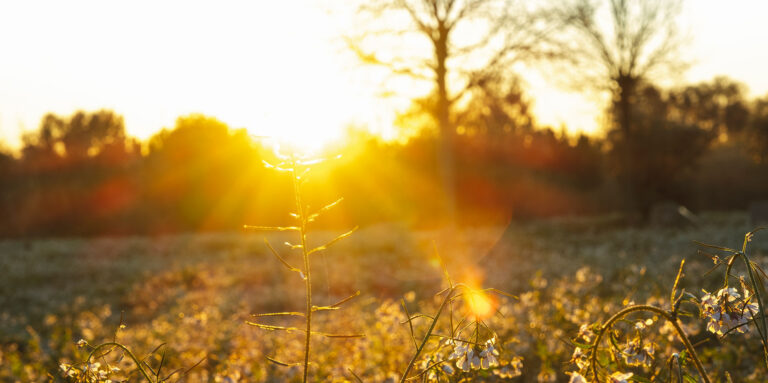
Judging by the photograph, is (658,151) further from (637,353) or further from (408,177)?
(637,353)

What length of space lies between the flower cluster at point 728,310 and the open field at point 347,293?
435 millimetres

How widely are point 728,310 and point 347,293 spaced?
11.1 meters

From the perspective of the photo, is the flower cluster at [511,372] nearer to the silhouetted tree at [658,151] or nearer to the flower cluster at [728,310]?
the flower cluster at [728,310]

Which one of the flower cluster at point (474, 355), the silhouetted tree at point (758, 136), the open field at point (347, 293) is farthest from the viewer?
the silhouetted tree at point (758, 136)

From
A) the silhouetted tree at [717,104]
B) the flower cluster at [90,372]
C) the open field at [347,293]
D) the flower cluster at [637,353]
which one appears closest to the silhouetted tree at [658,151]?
the open field at [347,293]

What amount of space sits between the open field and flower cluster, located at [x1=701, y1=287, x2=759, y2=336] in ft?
1.43

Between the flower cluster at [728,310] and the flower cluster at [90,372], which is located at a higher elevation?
the flower cluster at [728,310]

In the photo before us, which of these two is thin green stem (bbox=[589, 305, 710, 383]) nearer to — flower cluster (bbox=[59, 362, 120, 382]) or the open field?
the open field

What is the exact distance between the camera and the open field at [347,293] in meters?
5.02

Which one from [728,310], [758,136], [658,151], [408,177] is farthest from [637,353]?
[758,136]

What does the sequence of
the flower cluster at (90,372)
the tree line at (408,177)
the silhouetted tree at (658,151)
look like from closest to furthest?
the flower cluster at (90,372), the silhouetted tree at (658,151), the tree line at (408,177)

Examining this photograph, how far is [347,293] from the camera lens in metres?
12.5

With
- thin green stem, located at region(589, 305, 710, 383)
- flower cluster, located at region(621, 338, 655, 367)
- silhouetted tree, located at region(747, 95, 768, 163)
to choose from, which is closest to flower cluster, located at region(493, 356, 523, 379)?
flower cluster, located at region(621, 338, 655, 367)

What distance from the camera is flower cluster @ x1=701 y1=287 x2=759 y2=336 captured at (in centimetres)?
167
